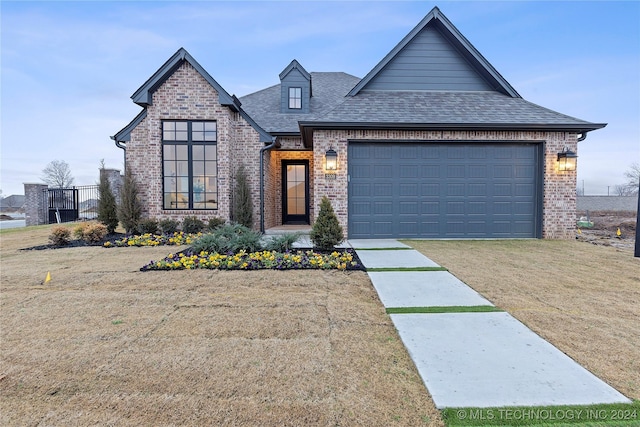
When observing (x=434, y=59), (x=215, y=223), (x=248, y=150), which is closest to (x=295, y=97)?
(x=248, y=150)

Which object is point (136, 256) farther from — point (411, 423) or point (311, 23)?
point (311, 23)

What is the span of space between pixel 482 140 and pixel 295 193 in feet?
22.0

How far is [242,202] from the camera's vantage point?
9547mm

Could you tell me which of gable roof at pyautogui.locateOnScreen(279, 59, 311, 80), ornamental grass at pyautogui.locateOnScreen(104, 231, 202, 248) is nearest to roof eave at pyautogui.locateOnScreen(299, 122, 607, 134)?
ornamental grass at pyautogui.locateOnScreen(104, 231, 202, 248)

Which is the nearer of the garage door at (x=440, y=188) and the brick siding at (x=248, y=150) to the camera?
the brick siding at (x=248, y=150)

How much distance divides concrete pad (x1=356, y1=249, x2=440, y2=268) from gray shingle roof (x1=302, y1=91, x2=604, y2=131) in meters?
3.50

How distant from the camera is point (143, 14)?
11156mm

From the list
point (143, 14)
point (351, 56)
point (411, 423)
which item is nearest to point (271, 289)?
point (411, 423)

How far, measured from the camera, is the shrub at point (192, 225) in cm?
904

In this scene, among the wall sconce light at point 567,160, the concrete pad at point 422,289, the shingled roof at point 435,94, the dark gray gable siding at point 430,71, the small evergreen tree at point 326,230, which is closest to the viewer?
the concrete pad at point 422,289

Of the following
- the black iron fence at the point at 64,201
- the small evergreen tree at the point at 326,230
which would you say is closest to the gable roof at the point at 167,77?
the small evergreen tree at the point at 326,230

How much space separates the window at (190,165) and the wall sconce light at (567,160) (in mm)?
9762

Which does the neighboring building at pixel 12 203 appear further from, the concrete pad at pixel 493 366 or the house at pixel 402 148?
the concrete pad at pixel 493 366

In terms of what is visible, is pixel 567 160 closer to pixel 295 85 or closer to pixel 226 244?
pixel 226 244
